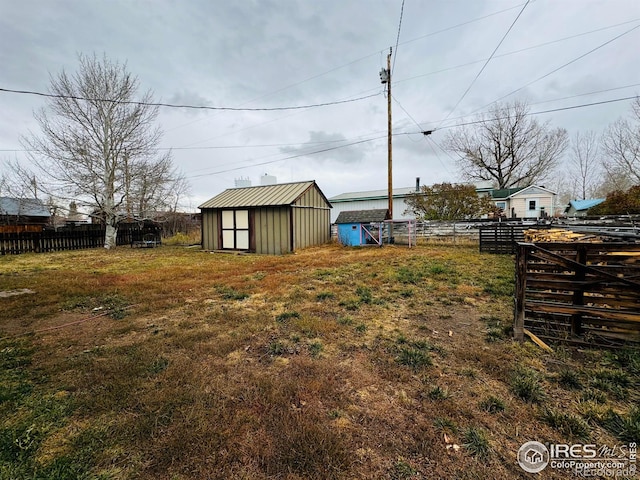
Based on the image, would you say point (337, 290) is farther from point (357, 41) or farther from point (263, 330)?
point (357, 41)

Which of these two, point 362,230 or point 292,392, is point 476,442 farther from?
point 362,230

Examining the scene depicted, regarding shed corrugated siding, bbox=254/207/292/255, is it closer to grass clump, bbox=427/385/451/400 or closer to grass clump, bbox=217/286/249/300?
grass clump, bbox=217/286/249/300

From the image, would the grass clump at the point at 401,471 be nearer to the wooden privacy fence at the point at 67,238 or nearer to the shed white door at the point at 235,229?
the shed white door at the point at 235,229

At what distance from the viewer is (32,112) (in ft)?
43.0

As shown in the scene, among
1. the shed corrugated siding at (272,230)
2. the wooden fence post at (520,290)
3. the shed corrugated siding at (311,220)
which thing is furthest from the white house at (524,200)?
the wooden fence post at (520,290)

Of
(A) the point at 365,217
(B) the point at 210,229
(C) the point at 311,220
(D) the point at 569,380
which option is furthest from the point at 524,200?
(D) the point at 569,380

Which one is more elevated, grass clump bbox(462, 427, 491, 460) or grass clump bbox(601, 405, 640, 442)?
grass clump bbox(601, 405, 640, 442)

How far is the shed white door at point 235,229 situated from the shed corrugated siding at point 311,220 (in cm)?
248

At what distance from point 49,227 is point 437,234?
22.5 m

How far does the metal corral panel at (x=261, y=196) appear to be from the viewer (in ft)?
41.0

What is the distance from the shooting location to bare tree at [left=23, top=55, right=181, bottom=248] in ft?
44.5

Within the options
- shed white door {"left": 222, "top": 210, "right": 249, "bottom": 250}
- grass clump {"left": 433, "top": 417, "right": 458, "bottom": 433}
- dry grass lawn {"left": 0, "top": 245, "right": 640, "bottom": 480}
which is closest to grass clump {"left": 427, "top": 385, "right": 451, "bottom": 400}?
dry grass lawn {"left": 0, "top": 245, "right": 640, "bottom": 480}

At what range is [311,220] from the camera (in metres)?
14.0

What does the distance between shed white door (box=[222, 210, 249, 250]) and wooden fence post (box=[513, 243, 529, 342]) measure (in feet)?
37.6
